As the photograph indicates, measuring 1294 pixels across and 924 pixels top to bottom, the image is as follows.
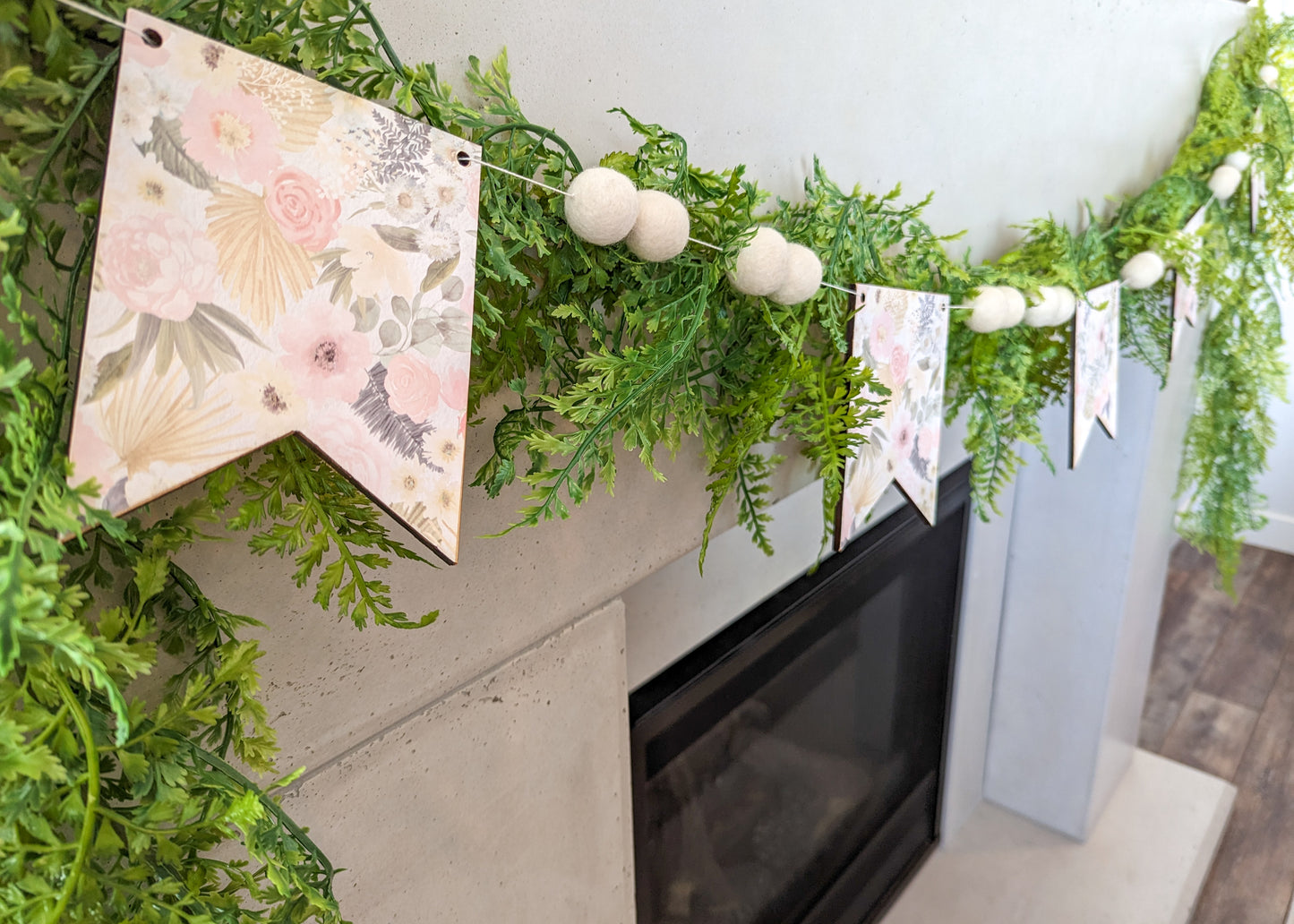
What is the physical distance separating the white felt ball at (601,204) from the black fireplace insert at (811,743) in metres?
0.49

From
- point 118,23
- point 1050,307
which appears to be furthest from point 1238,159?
point 118,23

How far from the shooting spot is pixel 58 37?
0.29 meters

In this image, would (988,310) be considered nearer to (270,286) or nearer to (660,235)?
(660,235)

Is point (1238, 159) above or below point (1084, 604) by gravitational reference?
above

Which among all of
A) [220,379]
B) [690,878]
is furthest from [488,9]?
[690,878]

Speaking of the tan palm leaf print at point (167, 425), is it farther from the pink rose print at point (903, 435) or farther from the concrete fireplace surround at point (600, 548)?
the pink rose print at point (903, 435)

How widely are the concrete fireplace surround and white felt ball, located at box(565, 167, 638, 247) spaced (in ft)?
0.28

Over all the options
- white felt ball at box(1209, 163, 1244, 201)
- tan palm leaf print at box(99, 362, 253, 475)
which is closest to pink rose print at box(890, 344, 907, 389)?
tan palm leaf print at box(99, 362, 253, 475)

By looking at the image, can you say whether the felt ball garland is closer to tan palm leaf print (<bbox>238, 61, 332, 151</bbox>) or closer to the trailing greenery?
the trailing greenery

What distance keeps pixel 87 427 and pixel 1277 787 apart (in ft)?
7.81

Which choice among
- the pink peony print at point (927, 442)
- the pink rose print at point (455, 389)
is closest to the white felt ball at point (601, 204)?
the pink rose print at point (455, 389)

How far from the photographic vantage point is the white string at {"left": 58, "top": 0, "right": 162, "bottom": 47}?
10.7 inches

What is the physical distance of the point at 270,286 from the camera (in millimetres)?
329

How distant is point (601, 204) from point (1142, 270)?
34.7 inches
